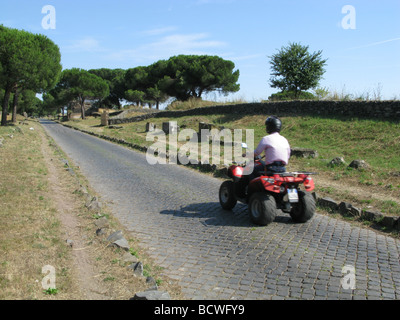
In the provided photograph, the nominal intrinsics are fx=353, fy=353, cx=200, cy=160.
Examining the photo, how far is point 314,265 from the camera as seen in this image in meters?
4.81

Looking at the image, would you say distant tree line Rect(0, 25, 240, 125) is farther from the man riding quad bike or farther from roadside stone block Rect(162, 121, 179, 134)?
the man riding quad bike

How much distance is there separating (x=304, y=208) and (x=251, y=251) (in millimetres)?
1697

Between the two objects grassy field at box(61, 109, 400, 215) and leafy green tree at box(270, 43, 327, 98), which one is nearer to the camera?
grassy field at box(61, 109, 400, 215)

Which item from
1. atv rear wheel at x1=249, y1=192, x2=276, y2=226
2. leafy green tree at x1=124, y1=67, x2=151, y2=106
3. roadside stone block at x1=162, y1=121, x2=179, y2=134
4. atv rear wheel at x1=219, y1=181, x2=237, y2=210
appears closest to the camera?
atv rear wheel at x1=249, y1=192, x2=276, y2=226

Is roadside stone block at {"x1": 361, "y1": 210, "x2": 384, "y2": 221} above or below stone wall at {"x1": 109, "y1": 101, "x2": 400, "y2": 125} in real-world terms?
below

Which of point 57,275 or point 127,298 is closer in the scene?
point 127,298

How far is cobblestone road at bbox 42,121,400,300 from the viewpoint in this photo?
415 cm

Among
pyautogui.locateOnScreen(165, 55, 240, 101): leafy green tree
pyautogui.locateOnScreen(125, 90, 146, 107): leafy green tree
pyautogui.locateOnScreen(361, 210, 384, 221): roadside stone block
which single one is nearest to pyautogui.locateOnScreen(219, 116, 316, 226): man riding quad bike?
pyautogui.locateOnScreen(361, 210, 384, 221): roadside stone block

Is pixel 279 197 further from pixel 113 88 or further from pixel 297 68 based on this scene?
pixel 113 88

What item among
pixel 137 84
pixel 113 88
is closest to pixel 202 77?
pixel 137 84

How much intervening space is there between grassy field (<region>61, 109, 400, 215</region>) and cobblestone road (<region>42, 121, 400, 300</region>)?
2090mm
